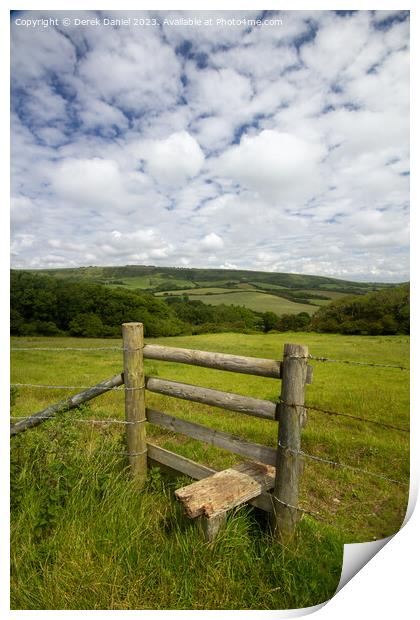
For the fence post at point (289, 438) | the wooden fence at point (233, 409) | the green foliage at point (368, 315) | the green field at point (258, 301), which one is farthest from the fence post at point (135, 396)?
the green field at point (258, 301)

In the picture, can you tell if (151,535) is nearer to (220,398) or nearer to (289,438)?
(220,398)

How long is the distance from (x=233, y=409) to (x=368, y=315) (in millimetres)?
20153

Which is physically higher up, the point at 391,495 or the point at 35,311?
the point at 35,311

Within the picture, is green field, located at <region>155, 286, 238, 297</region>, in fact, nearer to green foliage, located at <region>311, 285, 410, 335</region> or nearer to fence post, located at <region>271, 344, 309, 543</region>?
green foliage, located at <region>311, 285, 410, 335</region>

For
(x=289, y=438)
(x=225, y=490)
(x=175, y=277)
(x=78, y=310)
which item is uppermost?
(x=175, y=277)

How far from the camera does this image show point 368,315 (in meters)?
20.5

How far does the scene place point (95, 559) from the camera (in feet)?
8.08

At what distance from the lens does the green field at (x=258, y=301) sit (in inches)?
1387

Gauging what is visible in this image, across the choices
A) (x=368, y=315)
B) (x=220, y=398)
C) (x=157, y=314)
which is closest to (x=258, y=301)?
(x=157, y=314)

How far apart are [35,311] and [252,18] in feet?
96.6

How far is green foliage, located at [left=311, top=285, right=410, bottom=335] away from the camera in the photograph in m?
18.5

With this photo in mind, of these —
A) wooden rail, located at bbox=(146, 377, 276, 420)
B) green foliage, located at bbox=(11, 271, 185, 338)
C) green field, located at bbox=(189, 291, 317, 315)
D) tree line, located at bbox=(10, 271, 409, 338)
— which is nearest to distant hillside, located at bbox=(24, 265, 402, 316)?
green field, located at bbox=(189, 291, 317, 315)
